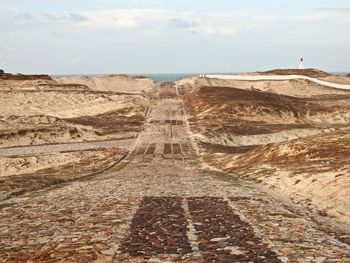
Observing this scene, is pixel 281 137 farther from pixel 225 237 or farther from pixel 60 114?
pixel 225 237

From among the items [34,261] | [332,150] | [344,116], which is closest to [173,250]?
[34,261]

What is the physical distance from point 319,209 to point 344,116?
181ft

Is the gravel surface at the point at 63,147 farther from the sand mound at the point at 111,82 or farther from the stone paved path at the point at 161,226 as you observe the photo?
the sand mound at the point at 111,82

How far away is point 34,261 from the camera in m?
9.28

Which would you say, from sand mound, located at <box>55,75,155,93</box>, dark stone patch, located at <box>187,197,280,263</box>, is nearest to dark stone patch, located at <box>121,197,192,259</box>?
dark stone patch, located at <box>187,197,280,263</box>

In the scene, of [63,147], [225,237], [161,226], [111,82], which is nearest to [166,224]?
[161,226]

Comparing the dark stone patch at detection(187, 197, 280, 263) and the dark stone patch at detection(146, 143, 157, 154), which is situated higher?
the dark stone patch at detection(187, 197, 280, 263)

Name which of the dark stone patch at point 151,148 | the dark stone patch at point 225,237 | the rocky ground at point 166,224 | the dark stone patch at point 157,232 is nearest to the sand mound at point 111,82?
the dark stone patch at point 151,148

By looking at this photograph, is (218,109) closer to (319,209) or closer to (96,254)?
(319,209)

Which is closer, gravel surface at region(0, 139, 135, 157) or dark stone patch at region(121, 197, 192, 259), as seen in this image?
dark stone patch at region(121, 197, 192, 259)

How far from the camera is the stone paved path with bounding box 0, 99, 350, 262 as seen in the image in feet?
31.9

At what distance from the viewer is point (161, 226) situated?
1250 cm

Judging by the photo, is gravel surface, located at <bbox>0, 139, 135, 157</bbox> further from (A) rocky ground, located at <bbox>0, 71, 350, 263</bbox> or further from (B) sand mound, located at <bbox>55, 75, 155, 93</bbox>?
(B) sand mound, located at <bbox>55, 75, 155, 93</bbox>

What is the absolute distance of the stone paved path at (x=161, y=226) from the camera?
31.9 feet
